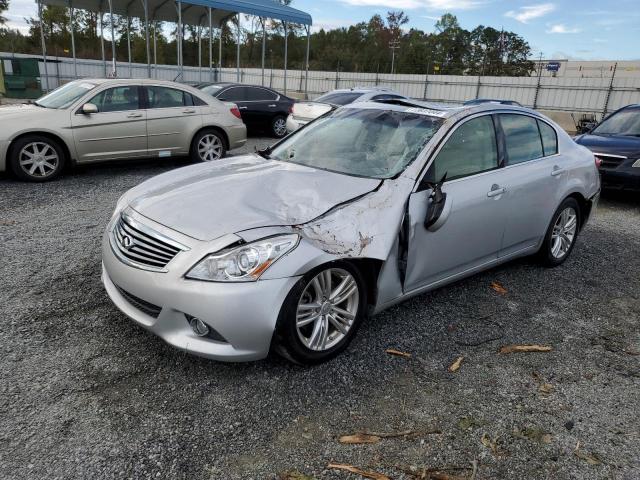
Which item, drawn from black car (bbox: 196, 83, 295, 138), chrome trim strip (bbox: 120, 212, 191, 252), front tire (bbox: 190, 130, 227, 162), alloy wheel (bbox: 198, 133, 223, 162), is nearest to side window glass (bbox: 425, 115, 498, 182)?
chrome trim strip (bbox: 120, 212, 191, 252)

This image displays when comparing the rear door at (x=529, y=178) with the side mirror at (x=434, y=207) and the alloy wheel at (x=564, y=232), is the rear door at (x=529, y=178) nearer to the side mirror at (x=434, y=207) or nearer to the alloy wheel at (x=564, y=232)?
the alloy wheel at (x=564, y=232)

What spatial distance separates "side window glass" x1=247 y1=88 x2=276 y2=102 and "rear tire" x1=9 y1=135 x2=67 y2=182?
653 cm

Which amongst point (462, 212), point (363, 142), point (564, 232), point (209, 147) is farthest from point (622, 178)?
point (209, 147)

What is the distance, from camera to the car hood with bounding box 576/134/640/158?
7.94 metres

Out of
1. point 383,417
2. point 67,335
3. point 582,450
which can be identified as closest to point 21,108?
point 67,335

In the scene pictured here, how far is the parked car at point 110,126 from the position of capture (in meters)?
7.35

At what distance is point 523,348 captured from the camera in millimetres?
3588

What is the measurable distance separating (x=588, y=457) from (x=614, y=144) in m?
7.08

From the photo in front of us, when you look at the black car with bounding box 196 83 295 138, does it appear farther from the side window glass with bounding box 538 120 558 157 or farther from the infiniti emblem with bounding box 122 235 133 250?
the infiniti emblem with bounding box 122 235 133 250

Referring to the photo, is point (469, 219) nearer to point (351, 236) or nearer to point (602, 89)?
point (351, 236)

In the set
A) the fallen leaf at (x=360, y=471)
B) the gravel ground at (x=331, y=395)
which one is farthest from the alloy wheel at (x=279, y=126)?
the fallen leaf at (x=360, y=471)

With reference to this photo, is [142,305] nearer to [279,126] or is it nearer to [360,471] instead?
[360,471]

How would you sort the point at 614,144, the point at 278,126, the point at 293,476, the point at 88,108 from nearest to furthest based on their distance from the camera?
the point at 293,476 < the point at 88,108 < the point at 614,144 < the point at 278,126

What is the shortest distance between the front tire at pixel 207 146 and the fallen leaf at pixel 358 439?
23.2 feet
